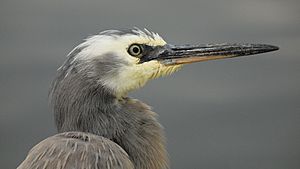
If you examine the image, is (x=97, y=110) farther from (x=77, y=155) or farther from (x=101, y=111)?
(x=77, y=155)

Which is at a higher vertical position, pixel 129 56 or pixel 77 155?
pixel 129 56

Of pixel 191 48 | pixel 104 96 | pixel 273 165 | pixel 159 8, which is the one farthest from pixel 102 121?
pixel 273 165

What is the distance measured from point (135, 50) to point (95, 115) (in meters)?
0.11

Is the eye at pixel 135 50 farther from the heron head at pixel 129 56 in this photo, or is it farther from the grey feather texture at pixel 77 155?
Answer: the grey feather texture at pixel 77 155

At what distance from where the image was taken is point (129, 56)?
31.2 inches

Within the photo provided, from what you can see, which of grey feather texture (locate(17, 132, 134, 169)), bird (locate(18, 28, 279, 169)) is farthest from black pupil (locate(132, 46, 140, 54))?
grey feather texture (locate(17, 132, 134, 169))

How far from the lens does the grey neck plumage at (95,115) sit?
77 cm

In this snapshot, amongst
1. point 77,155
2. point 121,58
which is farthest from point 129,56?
point 77,155

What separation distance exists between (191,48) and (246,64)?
0.41 metres

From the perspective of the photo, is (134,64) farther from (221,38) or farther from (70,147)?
(221,38)

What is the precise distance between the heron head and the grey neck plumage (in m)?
0.01

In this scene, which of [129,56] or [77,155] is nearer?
[77,155]

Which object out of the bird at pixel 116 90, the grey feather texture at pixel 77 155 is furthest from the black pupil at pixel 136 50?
the grey feather texture at pixel 77 155

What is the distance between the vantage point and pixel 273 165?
1.24 m
